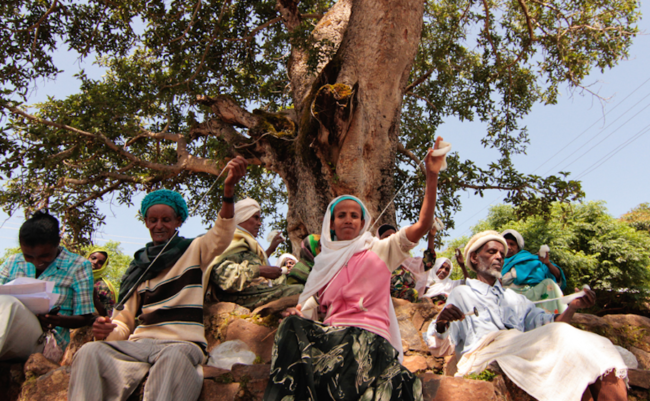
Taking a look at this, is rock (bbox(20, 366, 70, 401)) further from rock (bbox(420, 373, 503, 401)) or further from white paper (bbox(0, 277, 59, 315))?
rock (bbox(420, 373, 503, 401))

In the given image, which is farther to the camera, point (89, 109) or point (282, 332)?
point (89, 109)

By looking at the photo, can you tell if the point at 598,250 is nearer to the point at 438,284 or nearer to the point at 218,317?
the point at 438,284

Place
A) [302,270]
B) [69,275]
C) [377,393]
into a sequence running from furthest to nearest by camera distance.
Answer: [302,270] < [69,275] < [377,393]

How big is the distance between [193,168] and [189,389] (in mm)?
6254

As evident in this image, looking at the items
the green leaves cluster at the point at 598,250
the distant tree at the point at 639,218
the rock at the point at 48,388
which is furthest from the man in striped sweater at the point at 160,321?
the distant tree at the point at 639,218

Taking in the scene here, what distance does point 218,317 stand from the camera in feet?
13.4

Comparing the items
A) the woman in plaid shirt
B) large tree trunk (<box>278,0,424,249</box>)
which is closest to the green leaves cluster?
large tree trunk (<box>278,0,424,249</box>)

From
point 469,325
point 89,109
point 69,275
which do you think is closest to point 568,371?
point 469,325

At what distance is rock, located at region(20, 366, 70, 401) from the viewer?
2820 mm

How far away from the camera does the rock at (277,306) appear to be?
154 inches

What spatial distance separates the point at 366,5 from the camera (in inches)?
269

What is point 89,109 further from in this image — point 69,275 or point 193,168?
point 69,275

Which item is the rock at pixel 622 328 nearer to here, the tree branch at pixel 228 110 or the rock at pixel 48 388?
the rock at pixel 48 388

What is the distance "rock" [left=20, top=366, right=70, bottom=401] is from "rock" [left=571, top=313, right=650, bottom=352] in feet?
13.5
